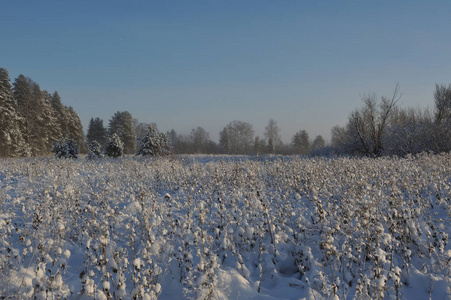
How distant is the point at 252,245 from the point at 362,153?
76.1 ft

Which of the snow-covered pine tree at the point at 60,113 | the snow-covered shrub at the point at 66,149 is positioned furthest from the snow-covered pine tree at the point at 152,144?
the snow-covered pine tree at the point at 60,113

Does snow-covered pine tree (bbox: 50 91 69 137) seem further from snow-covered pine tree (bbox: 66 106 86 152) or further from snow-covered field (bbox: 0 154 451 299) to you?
snow-covered field (bbox: 0 154 451 299)

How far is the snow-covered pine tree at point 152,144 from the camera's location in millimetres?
21564

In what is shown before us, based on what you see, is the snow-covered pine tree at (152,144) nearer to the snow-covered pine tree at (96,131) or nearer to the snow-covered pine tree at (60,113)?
Answer: the snow-covered pine tree at (60,113)

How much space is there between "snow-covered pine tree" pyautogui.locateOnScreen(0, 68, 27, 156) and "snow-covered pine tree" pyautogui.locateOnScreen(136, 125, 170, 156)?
16.1 m

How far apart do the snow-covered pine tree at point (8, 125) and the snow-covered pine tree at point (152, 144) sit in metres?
16.1

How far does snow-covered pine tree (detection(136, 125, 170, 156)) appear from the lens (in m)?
21.6

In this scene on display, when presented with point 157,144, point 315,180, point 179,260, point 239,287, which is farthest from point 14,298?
point 157,144

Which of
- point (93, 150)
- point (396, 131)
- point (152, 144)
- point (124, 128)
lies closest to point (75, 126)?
point (124, 128)

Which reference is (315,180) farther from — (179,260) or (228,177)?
(179,260)

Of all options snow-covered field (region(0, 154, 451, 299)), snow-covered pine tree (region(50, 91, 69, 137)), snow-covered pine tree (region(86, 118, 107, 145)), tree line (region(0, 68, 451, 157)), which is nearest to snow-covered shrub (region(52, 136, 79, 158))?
tree line (region(0, 68, 451, 157))

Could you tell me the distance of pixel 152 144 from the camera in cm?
2222

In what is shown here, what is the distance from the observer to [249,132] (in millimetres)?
75812

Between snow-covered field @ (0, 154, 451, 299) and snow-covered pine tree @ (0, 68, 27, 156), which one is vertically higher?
snow-covered pine tree @ (0, 68, 27, 156)
